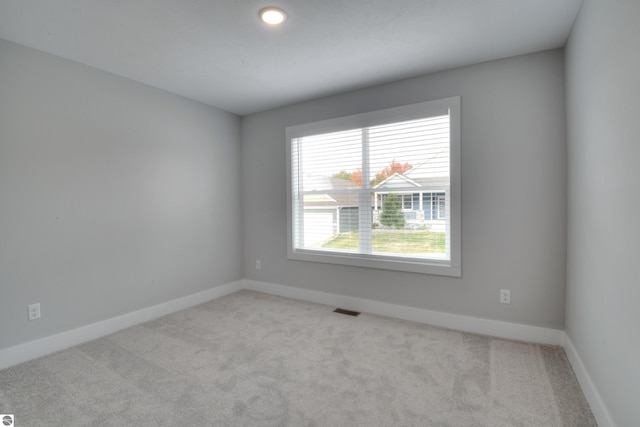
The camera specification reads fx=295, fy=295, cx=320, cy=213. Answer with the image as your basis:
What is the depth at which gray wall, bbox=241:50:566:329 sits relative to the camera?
2.42 m

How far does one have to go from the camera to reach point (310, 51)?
246 centimetres

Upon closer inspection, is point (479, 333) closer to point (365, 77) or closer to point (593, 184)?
point (593, 184)

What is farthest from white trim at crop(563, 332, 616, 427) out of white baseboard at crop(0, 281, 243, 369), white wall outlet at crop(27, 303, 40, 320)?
white wall outlet at crop(27, 303, 40, 320)

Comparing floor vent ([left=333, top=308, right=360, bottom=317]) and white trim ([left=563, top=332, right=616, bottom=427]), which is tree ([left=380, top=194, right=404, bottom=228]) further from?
white trim ([left=563, top=332, right=616, bottom=427])

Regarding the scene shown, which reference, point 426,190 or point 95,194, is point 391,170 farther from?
point 95,194

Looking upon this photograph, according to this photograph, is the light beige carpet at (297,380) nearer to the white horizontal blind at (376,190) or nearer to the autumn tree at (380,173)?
the white horizontal blind at (376,190)

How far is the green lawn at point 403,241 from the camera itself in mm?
2945

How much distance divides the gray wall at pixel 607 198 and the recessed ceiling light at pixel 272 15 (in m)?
1.79

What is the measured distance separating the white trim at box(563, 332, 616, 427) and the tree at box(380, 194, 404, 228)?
5.36ft

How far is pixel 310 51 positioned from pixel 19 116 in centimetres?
233

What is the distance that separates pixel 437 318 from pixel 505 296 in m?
0.64

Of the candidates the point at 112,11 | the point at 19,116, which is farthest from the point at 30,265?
the point at 112,11

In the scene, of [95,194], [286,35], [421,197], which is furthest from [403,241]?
[95,194]

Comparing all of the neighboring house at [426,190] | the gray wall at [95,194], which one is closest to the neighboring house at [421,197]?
the neighboring house at [426,190]
